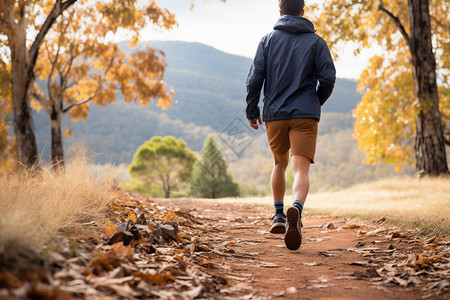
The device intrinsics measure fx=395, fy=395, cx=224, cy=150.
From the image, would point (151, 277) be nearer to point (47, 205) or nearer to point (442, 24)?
point (47, 205)

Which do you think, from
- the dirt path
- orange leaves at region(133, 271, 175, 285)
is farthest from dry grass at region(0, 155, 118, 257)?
the dirt path

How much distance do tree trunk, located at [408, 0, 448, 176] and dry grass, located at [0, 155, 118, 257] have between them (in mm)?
9739

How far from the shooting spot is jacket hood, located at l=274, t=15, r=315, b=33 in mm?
3969

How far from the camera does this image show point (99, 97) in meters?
17.0

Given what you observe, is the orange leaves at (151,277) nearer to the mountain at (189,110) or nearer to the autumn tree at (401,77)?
the autumn tree at (401,77)

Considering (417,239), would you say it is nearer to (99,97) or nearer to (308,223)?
(308,223)

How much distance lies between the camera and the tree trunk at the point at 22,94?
31.6 ft

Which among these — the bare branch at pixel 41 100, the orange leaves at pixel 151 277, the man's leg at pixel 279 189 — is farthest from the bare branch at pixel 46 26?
the orange leaves at pixel 151 277

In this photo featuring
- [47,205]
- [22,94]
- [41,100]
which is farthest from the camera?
[41,100]

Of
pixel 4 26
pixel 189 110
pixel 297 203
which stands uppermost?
pixel 189 110

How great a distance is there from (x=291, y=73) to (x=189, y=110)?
111m

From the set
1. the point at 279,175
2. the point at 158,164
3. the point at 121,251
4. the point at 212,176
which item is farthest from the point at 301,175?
the point at 158,164

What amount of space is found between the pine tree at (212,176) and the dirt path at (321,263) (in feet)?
89.0

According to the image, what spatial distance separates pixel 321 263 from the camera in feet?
10.4
